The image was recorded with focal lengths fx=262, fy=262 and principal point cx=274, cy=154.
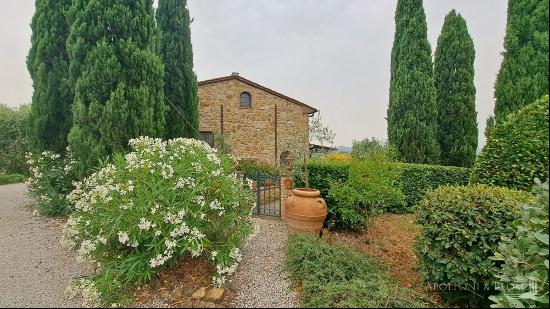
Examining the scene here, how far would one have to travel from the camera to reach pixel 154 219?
2826mm

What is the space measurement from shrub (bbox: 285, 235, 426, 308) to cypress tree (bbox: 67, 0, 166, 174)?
4.13 m

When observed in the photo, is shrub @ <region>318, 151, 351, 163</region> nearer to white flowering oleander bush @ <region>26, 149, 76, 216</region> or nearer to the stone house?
the stone house

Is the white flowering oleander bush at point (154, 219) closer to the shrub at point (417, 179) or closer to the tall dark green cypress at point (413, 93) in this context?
the shrub at point (417, 179)

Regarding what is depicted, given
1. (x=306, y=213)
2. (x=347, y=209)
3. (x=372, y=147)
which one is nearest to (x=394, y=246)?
(x=347, y=209)

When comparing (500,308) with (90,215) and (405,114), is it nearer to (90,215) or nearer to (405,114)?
(90,215)

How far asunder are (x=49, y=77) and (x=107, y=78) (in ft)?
6.70

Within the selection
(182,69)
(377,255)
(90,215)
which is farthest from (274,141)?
(90,215)

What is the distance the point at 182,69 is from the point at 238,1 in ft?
13.3

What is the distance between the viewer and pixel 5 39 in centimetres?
588

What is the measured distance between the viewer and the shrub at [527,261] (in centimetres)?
212

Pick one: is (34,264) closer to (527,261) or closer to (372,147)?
(527,261)

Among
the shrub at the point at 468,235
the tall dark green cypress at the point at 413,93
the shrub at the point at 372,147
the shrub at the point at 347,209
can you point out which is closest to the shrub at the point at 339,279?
the shrub at the point at 468,235

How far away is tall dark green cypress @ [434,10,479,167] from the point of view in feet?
32.1

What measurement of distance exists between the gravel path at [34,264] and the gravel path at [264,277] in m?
1.68
